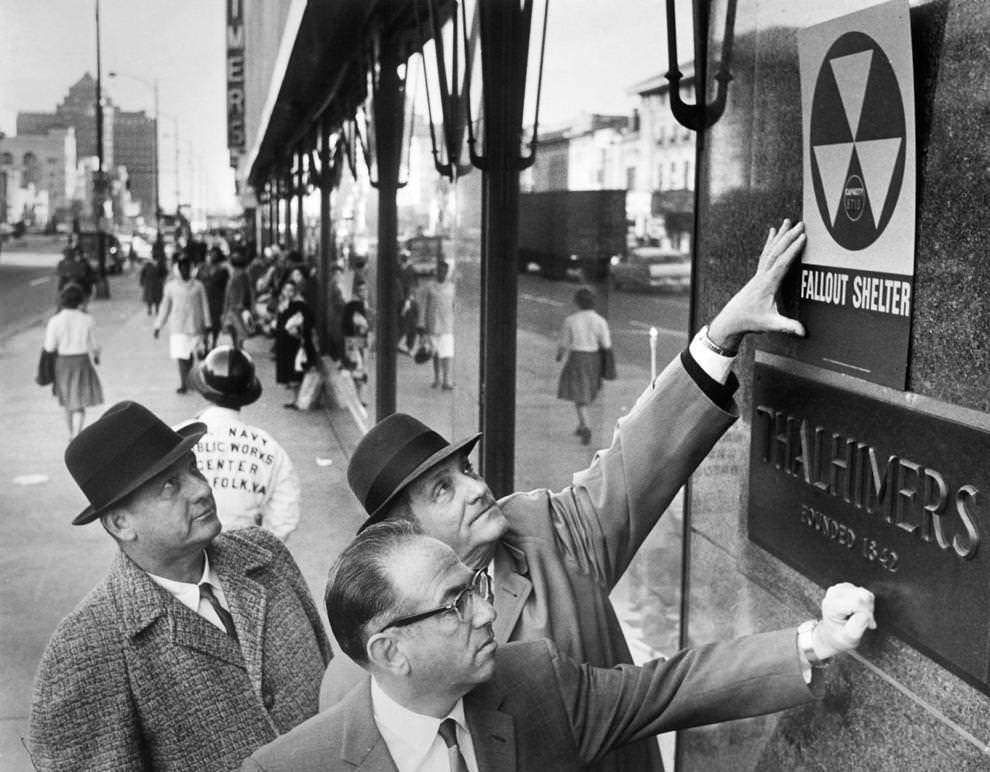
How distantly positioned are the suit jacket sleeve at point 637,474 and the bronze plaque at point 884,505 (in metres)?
0.19

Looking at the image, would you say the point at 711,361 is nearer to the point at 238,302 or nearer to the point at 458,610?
the point at 458,610

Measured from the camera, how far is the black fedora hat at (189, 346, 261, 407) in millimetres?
5754

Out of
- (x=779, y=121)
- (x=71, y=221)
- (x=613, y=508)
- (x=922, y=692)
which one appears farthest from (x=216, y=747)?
(x=71, y=221)

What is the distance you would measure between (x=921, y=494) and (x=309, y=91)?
47.8 feet

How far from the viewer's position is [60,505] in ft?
36.4

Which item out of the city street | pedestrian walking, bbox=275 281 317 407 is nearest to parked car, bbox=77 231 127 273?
pedestrian walking, bbox=275 281 317 407

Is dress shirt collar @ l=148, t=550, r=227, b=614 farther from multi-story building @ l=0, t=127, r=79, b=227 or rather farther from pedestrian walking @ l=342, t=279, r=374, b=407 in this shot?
multi-story building @ l=0, t=127, r=79, b=227

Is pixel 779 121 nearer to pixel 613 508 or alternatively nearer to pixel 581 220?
pixel 613 508

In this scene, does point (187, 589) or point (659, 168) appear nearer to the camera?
point (187, 589)

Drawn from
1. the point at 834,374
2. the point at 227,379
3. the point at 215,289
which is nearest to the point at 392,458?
the point at 834,374

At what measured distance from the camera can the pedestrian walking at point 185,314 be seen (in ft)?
56.3

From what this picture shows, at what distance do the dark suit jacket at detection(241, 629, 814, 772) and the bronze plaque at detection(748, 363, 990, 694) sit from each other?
0.25 metres

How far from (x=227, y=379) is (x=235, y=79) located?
153 ft

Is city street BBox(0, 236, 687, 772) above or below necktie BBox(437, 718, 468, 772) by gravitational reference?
below
